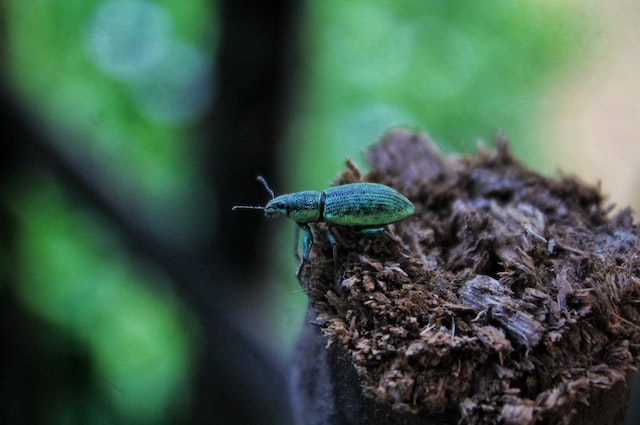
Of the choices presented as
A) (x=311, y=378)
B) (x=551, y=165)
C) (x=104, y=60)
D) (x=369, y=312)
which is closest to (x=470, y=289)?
(x=369, y=312)

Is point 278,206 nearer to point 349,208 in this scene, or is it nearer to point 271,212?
point 271,212

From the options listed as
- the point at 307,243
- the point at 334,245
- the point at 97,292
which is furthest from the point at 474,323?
the point at 97,292

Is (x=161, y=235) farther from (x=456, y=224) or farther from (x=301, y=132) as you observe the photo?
(x=456, y=224)

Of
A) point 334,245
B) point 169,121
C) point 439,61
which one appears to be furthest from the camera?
point 439,61

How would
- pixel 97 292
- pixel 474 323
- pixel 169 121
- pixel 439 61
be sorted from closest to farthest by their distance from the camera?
pixel 474 323, pixel 97 292, pixel 169 121, pixel 439 61

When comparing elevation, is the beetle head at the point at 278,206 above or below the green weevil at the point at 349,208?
above

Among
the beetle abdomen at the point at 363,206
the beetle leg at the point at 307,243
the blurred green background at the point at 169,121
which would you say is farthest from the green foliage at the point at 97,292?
the beetle abdomen at the point at 363,206

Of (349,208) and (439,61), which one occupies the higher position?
(439,61)

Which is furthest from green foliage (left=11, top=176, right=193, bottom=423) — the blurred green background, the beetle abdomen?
the beetle abdomen

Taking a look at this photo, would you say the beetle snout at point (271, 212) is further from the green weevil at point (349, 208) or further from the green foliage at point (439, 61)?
the green foliage at point (439, 61)
